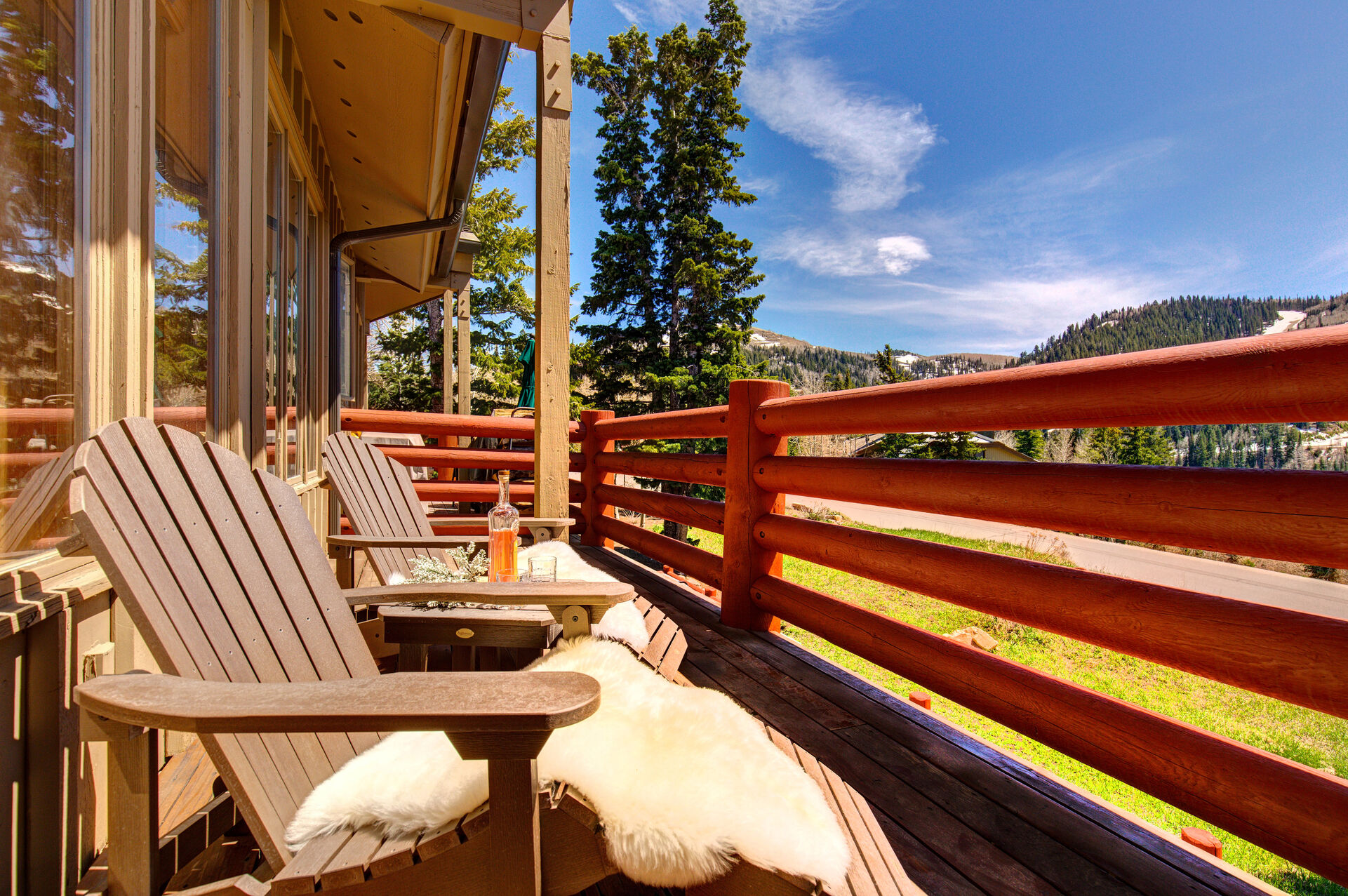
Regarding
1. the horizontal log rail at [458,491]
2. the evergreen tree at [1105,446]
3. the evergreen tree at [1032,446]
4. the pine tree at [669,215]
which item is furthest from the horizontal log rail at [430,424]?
the evergreen tree at [1032,446]

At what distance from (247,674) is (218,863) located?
15.2 inches

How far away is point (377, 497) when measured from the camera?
3160 millimetres

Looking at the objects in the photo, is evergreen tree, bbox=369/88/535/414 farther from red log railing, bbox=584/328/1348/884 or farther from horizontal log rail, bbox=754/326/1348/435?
horizontal log rail, bbox=754/326/1348/435

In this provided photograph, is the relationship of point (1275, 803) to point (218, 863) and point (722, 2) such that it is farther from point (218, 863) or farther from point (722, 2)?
point (722, 2)

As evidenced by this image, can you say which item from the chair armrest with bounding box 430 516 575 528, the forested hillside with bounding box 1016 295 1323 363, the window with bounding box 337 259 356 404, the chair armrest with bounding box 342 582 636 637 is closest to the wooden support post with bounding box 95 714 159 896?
the chair armrest with bounding box 342 582 636 637

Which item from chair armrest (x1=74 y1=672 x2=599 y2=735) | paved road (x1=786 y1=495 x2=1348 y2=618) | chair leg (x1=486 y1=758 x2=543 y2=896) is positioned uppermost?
chair armrest (x1=74 y1=672 x2=599 y2=735)

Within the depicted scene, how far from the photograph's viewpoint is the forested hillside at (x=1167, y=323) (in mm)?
95562

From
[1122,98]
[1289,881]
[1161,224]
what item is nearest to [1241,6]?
[1122,98]

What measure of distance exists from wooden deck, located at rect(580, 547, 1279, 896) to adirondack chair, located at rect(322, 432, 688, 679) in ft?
1.37

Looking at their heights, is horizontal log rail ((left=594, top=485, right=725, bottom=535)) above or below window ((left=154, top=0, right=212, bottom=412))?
below

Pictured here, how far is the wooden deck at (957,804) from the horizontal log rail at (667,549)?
1.11 m

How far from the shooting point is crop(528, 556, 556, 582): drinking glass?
7.37ft

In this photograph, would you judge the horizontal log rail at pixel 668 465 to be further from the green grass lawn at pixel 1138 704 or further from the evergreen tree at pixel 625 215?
the evergreen tree at pixel 625 215

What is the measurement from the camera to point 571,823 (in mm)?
1127
